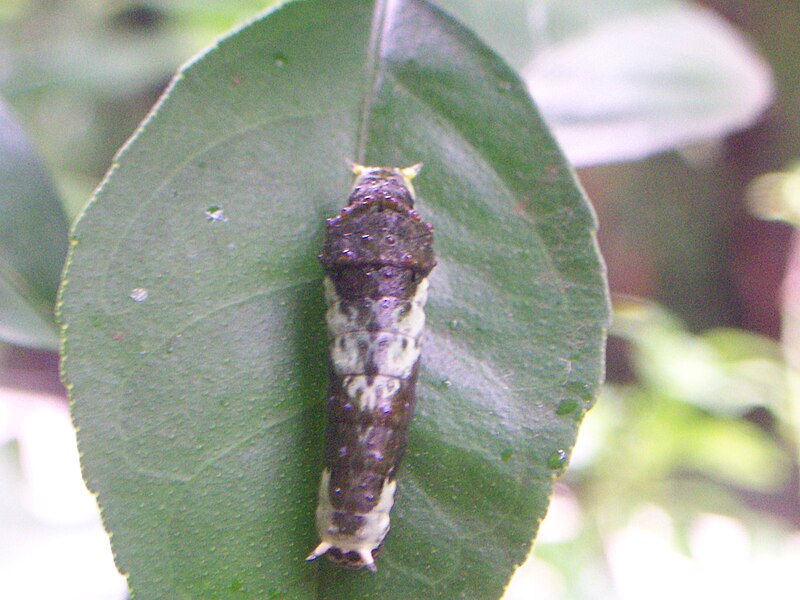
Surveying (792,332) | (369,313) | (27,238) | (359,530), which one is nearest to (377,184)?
(369,313)

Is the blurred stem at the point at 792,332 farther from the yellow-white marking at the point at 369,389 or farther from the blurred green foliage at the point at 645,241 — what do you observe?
the yellow-white marking at the point at 369,389

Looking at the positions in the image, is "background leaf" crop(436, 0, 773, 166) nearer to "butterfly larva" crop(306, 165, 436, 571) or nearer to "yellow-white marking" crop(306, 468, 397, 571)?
"butterfly larva" crop(306, 165, 436, 571)

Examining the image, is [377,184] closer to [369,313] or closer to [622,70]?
[369,313]

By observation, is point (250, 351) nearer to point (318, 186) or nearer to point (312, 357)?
point (312, 357)

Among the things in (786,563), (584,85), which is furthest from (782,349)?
(584,85)

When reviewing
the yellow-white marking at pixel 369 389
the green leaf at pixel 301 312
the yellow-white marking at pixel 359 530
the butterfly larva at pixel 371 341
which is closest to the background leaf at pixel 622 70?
Answer: the green leaf at pixel 301 312
